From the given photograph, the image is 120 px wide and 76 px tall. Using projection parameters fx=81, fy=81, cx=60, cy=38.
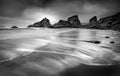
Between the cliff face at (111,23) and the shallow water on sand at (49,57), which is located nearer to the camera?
the shallow water on sand at (49,57)

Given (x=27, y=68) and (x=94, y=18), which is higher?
(x=94, y=18)

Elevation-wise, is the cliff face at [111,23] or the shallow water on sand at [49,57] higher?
the cliff face at [111,23]

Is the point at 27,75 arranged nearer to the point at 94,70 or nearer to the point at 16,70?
the point at 16,70

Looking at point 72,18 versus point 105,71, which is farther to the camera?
point 72,18

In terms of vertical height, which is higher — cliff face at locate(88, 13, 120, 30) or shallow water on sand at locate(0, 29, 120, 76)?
cliff face at locate(88, 13, 120, 30)

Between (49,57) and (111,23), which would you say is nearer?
(49,57)

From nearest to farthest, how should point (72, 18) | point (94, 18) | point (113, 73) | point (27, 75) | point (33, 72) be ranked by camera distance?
point (27, 75), point (33, 72), point (113, 73), point (94, 18), point (72, 18)

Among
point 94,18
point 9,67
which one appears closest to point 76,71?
point 9,67

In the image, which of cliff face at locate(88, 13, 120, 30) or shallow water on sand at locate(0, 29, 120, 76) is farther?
cliff face at locate(88, 13, 120, 30)

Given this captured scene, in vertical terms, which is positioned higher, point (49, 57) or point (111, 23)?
point (111, 23)

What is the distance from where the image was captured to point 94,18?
152625 mm

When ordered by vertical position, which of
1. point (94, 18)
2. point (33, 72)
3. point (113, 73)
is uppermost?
point (94, 18)

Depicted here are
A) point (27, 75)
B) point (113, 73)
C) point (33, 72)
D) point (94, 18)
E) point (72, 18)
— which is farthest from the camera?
point (72, 18)

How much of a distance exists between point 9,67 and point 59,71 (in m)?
2.07
